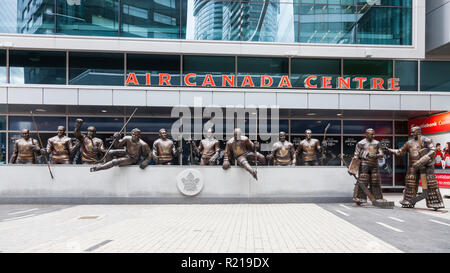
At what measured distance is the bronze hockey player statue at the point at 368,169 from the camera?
9633 mm

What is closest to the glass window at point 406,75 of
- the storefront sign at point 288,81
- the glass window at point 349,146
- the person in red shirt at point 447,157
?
the storefront sign at point 288,81

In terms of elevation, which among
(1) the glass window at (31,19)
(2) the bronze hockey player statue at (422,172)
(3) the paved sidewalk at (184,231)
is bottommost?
(3) the paved sidewalk at (184,231)

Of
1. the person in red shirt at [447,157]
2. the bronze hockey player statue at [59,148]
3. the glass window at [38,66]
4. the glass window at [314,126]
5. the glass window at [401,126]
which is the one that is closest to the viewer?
the bronze hockey player statue at [59,148]

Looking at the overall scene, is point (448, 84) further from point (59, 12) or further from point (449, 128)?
point (59, 12)

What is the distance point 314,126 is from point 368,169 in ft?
23.3

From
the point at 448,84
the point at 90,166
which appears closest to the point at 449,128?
the point at 448,84

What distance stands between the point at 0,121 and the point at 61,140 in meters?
7.32

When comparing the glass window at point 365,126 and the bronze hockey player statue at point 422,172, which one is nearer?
the bronze hockey player statue at point 422,172

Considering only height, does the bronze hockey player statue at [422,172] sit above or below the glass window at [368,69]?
below

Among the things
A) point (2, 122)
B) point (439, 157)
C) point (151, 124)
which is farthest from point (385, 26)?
point (2, 122)

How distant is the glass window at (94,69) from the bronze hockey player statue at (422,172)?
13336 millimetres

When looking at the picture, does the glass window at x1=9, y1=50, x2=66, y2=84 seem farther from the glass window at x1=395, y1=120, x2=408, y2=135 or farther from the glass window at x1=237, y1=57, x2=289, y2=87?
the glass window at x1=395, y1=120, x2=408, y2=135

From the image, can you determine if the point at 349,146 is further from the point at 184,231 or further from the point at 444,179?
the point at 184,231

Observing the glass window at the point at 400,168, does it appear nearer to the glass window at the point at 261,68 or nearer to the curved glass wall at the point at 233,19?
the curved glass wall at the point at 233,19
